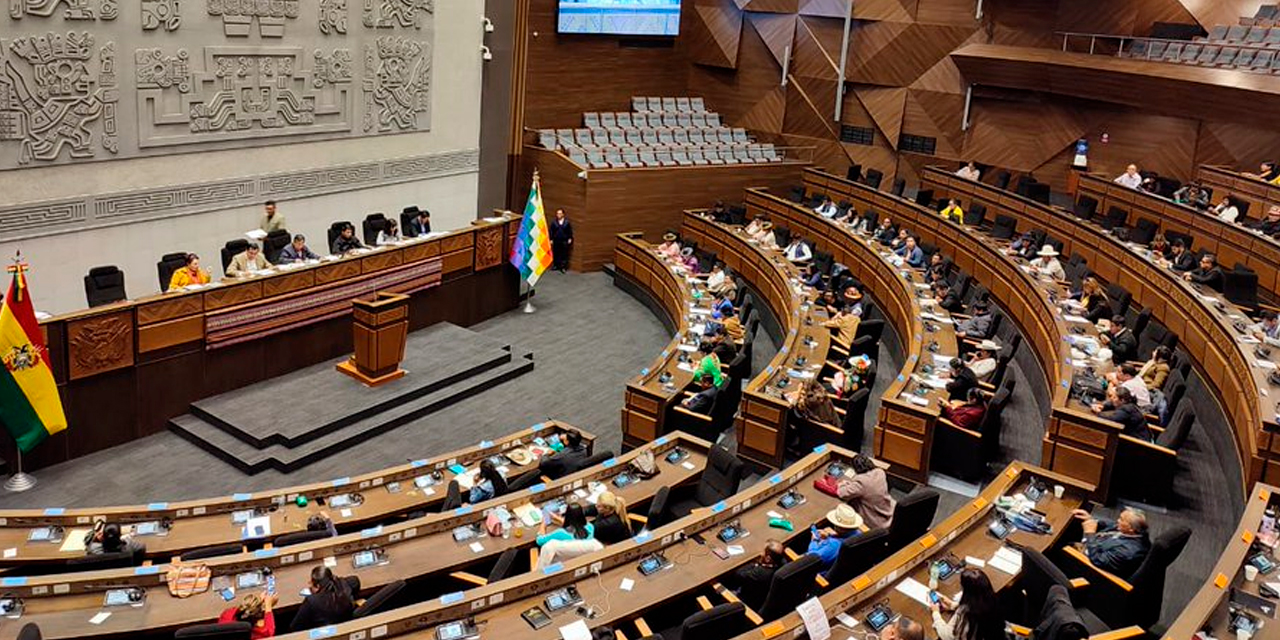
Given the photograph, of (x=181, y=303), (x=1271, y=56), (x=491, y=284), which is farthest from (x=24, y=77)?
(x=1271, y=56)

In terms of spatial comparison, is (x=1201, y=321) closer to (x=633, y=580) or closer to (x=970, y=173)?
(x=633, y=580)

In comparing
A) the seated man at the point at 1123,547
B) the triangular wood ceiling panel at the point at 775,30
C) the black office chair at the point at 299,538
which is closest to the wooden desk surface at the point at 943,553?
the seated man at the point at 1123,547

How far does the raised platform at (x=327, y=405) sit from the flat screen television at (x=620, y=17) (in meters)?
8.58

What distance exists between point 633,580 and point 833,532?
152 cm

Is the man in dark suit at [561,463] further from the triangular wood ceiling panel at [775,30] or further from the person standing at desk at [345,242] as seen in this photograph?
the triangular wood ceiling panel at [775,30]

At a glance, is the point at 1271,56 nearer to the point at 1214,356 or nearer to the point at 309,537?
the point at 1214,356

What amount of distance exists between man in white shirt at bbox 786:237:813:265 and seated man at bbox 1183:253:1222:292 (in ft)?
15.6

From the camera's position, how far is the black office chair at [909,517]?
21.3 ft

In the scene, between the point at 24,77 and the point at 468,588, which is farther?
the point at 24,77

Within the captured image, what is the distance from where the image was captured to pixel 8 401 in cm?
811

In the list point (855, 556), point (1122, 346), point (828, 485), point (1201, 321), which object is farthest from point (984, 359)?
point (855, 556)

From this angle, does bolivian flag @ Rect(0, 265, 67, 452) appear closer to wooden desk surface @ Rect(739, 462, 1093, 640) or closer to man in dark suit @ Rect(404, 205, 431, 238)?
man in dark suit @ Rect(404, 205, 431, 238)

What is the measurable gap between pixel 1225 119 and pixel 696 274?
26.7 feet

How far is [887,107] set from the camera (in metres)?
19.8
